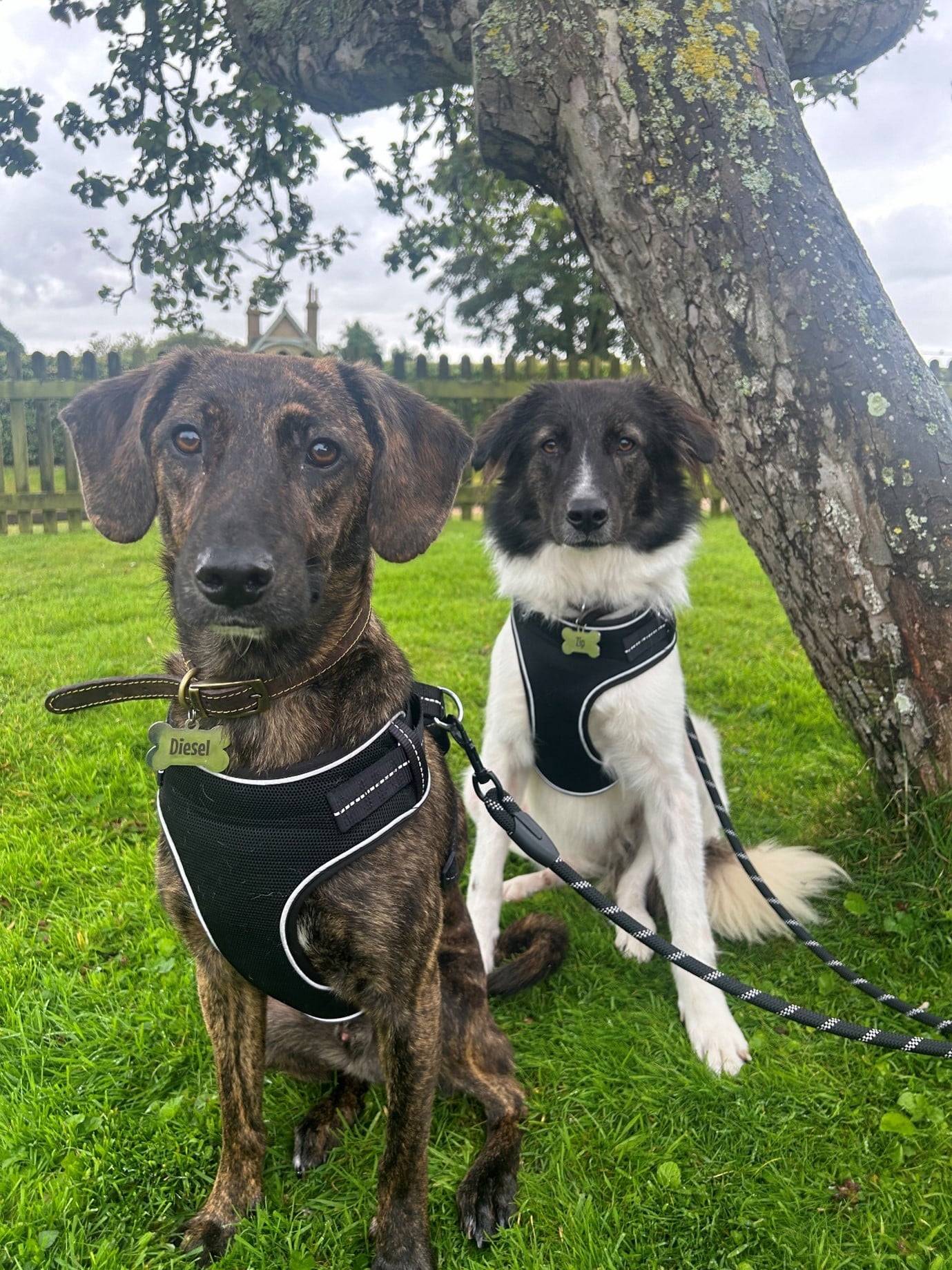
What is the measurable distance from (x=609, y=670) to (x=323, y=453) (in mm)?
1293

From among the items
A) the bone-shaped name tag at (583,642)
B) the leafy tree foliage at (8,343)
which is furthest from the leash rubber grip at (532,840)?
the leafy tree foliage at (8,343)

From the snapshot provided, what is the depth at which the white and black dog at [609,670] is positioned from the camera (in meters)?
2.68

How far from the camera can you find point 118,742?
4.02 meters

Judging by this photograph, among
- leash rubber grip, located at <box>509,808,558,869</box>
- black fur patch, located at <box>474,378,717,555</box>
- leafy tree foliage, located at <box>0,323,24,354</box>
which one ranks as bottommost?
leash rubber grip, located at <box>509,808,558,869</box>

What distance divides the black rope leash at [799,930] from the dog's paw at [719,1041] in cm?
33

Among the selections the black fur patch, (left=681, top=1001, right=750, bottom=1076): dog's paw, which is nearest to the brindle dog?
(left=681, top=1001, right=750, bottom=1076): dog's paw

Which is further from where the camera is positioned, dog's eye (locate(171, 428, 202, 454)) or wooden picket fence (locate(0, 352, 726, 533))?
wooden picket fence (locate(0, 352, 726, 533))

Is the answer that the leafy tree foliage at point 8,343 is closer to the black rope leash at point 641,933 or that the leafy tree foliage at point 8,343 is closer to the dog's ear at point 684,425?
A: the dog's ear at point 684,425

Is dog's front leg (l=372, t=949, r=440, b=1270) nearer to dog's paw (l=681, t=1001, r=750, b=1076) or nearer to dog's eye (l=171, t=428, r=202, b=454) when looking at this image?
dog's paw (l=681, t=1001, r=750, b=1076)

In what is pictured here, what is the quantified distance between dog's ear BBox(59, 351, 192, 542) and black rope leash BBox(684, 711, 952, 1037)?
1.88 meters

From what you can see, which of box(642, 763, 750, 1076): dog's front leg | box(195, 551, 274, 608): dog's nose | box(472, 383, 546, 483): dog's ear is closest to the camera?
box(195, 551, 274, 608): dog's nose

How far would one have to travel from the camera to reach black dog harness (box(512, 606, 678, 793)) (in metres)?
2.66

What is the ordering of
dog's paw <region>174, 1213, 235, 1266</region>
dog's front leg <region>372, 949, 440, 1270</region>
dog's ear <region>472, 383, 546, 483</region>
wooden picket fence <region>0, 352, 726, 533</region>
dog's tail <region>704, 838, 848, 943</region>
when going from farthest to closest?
wooden picket fence <region>0, 352, 726, 533</region>, dog's ear <region>472, 383, 546, 483</region>, dog's tail <region>704, 838, 848, 943</region>, dog's paw <region>174, 1213, 235, 1266</region>, dog's front leg <region>372, 949, 440, 1270</region>

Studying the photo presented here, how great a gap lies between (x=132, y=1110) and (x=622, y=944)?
5.20 ft
